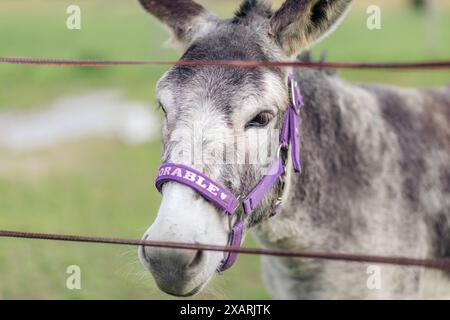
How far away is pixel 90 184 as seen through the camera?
9.07 metres

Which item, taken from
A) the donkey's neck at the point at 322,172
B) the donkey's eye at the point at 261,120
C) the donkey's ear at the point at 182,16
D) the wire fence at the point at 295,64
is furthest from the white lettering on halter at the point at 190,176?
the donkey's ear at the point at 182,16

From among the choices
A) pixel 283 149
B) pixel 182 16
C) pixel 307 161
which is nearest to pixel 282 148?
pixel 283 149

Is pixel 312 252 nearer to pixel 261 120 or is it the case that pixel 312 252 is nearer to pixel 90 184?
pixel 261 120

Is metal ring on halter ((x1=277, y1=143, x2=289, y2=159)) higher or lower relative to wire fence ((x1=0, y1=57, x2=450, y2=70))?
lower

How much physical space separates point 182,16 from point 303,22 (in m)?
0.78

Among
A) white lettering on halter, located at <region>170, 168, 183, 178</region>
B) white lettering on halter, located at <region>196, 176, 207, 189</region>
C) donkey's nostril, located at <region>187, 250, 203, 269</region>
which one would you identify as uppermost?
white lettering on halter, located at <region>170, 168, 183, 178</region>

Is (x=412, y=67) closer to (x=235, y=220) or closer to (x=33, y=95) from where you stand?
(x=235, y=220)

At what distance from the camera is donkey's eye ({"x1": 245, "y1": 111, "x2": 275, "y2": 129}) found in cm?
292

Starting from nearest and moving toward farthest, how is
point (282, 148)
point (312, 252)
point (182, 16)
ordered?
point (312, 252) → point (282, 148) → point (182, 16)

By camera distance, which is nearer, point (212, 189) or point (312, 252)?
point (312, 252)

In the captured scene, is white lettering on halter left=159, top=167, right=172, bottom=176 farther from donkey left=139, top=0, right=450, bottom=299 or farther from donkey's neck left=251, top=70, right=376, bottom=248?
donkey's neck left=251, top=70, right=376, bottom=248

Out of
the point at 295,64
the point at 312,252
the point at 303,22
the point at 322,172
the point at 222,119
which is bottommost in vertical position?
the point at 312,252

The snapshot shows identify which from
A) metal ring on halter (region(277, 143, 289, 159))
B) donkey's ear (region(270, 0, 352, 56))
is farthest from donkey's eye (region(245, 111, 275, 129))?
donkey's ear (region(270, 0, 352, 56))

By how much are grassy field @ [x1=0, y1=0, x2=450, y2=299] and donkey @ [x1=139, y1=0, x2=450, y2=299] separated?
495mm
